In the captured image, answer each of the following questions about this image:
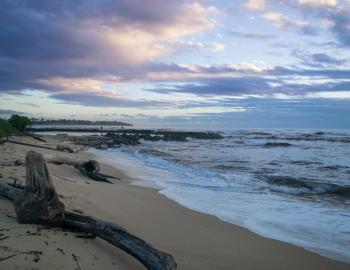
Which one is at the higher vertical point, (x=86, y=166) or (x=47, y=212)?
(x=47, y=212)

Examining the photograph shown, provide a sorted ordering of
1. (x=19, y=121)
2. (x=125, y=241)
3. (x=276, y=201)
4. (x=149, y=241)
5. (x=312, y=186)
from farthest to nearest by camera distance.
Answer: (x=19, y=121) < (x=312, y=186) < (x=276, y=201) < (x=149, y=241) < (x=125, y=241)

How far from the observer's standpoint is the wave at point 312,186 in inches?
478

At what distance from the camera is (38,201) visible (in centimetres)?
507

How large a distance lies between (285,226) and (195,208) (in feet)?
7.05

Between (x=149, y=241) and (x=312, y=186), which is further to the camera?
(x=312, y=186)

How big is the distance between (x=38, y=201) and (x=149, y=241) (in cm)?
168

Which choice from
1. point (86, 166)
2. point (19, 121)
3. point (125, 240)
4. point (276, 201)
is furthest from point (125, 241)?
point (19, 121)

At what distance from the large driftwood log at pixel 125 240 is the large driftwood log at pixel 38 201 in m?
0.22

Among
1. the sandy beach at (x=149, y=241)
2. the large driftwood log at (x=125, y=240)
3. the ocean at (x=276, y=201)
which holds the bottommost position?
the ocean at (x=276, y=201)

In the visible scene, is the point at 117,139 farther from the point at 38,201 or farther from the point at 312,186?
the point at 38,201

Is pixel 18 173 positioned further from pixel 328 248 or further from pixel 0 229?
pixel 328 248

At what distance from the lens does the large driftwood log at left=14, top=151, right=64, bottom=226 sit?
5051mm

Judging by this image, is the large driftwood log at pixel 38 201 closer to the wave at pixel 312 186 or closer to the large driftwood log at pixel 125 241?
the large driftwood log at pixel 125 241

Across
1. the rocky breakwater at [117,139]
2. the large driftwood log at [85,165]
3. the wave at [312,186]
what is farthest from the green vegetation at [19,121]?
the wave at [312,186]
